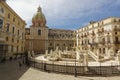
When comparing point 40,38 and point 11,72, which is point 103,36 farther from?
point 11,72

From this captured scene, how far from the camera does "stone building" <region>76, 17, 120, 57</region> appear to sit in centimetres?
4228

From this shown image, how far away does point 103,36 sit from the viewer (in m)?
45.4

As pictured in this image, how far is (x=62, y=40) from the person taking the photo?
69.1 meters


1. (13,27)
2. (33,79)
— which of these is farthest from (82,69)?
(13,27)

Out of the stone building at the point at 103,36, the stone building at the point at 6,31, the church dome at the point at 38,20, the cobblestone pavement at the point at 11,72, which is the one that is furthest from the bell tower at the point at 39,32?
the cobblestone pavement at the point at 11,72

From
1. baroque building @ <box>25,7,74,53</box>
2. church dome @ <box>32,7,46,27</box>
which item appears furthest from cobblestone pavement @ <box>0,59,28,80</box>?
church dome @ <box>32,7,46,27</box>

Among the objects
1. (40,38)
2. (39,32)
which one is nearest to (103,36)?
→ (40,38)

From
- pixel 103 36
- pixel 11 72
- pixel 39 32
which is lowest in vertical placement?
pixel 11 72

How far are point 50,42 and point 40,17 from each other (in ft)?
38.3

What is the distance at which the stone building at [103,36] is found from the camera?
1665 inches

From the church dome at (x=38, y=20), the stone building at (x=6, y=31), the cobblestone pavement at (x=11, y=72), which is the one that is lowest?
the cobblestone pavement at (x=11, y=72)

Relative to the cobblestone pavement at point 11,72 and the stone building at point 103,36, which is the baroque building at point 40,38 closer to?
the stone building at point 103,36

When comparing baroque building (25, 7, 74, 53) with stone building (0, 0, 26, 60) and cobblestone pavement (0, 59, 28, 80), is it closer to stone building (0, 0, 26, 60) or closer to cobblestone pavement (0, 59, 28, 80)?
stone building (0, 0, 26, 60)

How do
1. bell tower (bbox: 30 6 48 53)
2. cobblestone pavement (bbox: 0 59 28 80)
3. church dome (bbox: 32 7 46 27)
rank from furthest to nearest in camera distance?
church dome (bbox: 32 7 46 27), bell tower (bbox: 30 6 48 53), cobblestone pavement (bbox: 0 59 28 80)
